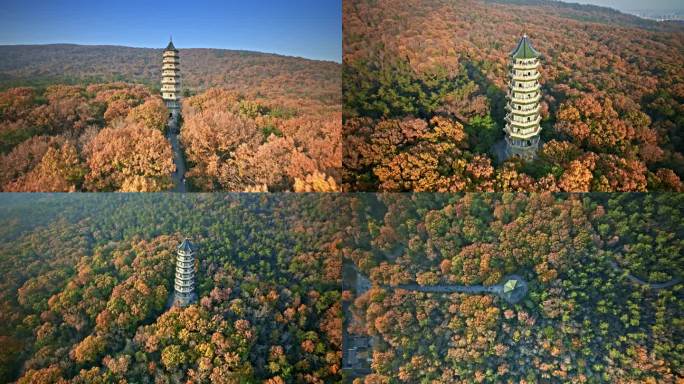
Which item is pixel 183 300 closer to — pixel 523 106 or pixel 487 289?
pixel 487 289

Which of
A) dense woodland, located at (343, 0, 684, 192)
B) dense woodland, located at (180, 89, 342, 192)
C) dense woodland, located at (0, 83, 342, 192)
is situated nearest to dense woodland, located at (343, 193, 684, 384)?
dense woodland, located at (343, 0, 684, 192)

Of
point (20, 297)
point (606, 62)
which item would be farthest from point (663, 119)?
point (20, 297)

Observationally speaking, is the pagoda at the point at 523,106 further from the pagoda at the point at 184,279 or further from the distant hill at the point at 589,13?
the pagoda at the point at 184,279

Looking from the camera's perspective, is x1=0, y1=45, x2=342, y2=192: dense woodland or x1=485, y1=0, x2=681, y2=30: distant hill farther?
x1=485, y1=0, x2=681, y2=30: distant hill

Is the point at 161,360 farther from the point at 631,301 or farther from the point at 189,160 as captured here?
the point at 631,301

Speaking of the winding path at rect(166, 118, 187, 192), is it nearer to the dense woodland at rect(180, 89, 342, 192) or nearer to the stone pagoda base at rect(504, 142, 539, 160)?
the dense woodland at rect(180, 89, 342, 192)

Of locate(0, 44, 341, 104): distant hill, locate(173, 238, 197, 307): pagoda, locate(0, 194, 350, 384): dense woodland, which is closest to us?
locate(0, 194, 350, 384): dense woodland

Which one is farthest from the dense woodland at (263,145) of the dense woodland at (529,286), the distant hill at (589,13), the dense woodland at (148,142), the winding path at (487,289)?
the distant hill at (589,13)
